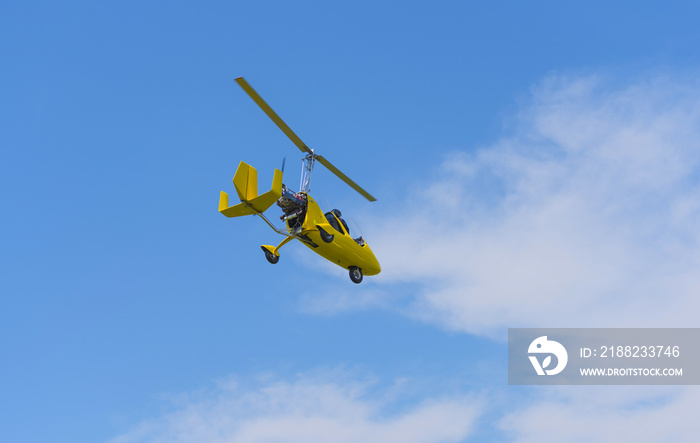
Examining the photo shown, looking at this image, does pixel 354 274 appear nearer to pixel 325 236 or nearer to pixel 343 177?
pixel 325 236

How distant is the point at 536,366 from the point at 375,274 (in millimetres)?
10994

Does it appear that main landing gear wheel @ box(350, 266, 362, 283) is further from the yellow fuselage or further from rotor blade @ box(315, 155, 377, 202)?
rotor blade @ box(315, 155, 377, 202)

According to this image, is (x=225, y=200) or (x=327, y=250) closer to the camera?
(x=225, y=200)

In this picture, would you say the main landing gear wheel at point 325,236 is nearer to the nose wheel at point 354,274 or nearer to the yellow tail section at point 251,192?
the yellow tail section at point 251,192

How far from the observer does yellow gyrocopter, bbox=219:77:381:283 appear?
36.5m

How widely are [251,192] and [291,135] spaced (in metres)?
4.33

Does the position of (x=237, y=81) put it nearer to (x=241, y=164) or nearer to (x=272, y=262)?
(x=241, y=164)

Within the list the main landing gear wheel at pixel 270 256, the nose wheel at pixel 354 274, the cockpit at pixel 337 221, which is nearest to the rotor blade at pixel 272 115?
the cockpit at pixel 337 221

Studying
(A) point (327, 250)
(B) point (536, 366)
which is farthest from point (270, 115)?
(B) point (536, 366)

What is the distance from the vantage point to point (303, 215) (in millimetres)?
39094

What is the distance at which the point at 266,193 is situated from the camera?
36.1 meters

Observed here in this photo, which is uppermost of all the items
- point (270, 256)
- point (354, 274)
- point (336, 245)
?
point (336, 245)

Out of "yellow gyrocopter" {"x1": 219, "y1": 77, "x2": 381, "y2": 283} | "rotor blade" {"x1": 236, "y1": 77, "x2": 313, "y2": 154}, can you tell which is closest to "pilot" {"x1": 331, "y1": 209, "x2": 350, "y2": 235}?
"yellow gyrocopter" {"x1": 219, "y1": 77, "x2": 381, "y2": 283}

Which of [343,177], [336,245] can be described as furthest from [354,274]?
[343,177]
